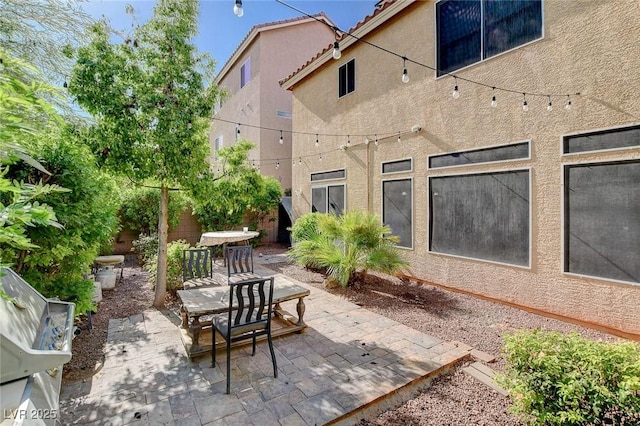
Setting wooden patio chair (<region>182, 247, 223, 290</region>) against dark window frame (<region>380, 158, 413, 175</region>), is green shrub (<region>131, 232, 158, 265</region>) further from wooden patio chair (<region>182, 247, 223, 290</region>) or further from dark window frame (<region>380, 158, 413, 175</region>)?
dark window frame (<region>380, 158, 413, 175</region>)

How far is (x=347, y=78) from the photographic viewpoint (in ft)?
32.1

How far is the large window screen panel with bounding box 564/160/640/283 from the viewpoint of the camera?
14.8 feet

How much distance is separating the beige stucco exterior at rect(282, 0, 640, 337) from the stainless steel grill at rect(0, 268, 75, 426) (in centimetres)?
683

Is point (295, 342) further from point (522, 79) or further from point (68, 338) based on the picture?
point (522, 79)

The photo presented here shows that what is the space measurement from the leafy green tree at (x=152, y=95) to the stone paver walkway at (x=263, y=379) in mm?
2922

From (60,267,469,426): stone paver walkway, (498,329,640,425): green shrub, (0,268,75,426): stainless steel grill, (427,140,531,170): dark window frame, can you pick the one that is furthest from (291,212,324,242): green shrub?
(0,268,75,426): stainless steel grill

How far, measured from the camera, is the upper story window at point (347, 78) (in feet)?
31.3

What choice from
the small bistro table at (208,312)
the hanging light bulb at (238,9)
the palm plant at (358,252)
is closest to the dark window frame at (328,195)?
the palm plant at (358,252)

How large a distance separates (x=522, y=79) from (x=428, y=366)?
555 cm

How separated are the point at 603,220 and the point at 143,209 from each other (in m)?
12.4

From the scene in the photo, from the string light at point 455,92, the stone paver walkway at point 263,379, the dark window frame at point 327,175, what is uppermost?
the string light at point 455,92

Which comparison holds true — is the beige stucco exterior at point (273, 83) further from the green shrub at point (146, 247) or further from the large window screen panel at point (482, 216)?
the large window screen panel at point (482, 216)

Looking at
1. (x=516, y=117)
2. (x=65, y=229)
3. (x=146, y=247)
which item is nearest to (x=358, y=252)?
(x=516, y=117)

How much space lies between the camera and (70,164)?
3.52m
